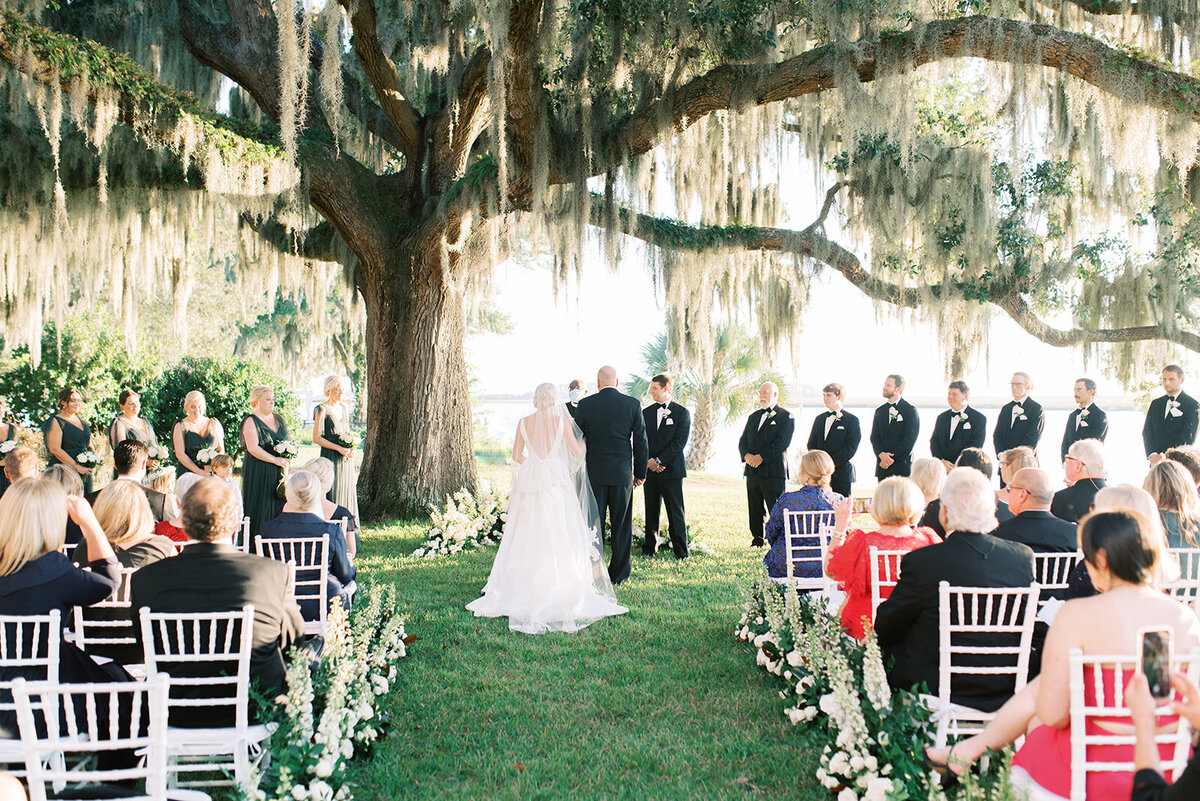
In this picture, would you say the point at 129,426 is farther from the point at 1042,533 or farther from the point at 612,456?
the point at 1042,533

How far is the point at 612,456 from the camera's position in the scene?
6.96 metres

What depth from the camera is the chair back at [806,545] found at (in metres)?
4.83

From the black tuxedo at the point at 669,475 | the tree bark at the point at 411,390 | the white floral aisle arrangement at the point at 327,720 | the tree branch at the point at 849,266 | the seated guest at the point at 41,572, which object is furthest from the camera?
the tree bark at the point at 411,390

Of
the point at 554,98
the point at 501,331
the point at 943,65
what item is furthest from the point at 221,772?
the point at 501,331

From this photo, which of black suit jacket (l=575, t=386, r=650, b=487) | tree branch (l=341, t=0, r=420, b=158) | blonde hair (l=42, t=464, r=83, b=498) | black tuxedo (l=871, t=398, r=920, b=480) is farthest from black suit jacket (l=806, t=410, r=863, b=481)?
blonde hair (l=42, t=464, r=83, b=498)

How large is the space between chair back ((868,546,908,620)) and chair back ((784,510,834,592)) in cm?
111

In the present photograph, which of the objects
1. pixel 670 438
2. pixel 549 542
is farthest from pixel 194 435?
pixel 670 438

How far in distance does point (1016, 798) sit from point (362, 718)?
2.48 metres

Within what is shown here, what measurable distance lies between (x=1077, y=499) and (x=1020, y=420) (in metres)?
3.64

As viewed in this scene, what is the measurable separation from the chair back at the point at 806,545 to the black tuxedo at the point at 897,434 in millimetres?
3319

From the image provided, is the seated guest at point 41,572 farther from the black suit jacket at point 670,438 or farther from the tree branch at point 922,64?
the tree branch at point 922,64

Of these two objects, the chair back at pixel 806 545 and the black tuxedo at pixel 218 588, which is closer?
the black tuxedo at pixel 218 588

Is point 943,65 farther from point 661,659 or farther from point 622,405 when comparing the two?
point 661,659

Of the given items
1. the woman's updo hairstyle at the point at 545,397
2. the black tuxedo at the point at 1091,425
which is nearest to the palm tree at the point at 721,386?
the black tuxedo at the point at 1091,425
